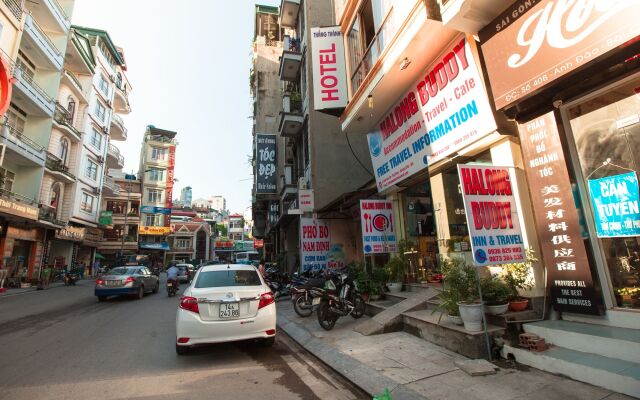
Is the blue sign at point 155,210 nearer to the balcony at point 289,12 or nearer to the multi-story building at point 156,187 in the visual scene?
the multi-story building at point 156,187

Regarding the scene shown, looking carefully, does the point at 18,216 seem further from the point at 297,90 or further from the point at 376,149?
the point at 376,149

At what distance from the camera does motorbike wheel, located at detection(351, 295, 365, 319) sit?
26.0 ft

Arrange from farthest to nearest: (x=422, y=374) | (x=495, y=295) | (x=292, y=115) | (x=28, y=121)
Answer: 1. (x=28, y=121)
2. (x=292, y=115)
3. (x=495, y=295)
4. (x=422, y=374)

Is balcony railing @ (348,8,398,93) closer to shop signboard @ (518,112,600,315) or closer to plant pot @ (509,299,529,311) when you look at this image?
shop signboard @ (518,112,600,315)

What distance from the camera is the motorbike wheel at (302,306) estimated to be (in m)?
8.74

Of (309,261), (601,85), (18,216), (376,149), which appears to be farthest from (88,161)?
(601,85)

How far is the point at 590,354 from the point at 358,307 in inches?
190

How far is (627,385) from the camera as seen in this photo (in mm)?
3281

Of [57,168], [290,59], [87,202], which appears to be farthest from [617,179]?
[87,202]

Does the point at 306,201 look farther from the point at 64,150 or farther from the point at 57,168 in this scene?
the point at 64,150

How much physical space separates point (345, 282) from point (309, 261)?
17.6ft

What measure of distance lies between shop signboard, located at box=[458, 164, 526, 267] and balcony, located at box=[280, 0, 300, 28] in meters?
19.5

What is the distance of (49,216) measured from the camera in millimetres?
22797

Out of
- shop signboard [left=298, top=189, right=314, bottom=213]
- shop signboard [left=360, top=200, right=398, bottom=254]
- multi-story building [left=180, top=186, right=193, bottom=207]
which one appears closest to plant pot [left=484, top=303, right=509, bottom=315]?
shop signboard [left=360, top=200, right=398, bottom=254]
